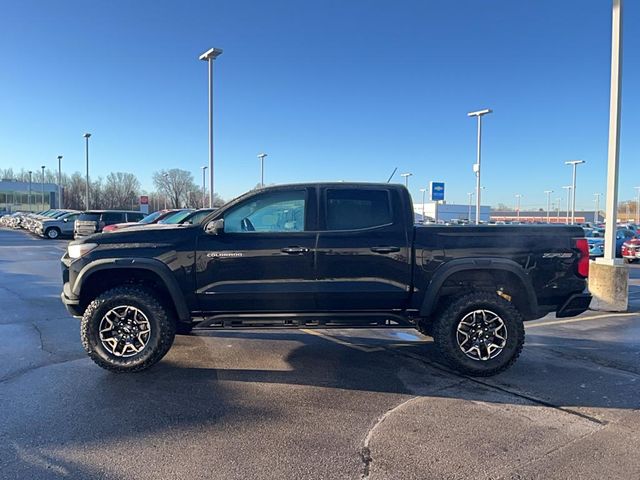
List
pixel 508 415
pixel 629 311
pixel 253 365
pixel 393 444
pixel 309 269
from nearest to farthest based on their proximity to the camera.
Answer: pixel 393 444, pixel 508 415, pixel 309 269, pixel 253 365, pixel 629 311

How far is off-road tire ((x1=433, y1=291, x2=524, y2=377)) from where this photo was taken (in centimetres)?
514

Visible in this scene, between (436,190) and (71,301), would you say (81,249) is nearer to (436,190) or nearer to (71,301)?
(71,301)

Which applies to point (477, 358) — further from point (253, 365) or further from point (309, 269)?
point (253, 365)

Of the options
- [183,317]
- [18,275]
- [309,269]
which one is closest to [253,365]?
[183,317]

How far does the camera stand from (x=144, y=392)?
4.64m

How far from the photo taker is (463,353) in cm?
520

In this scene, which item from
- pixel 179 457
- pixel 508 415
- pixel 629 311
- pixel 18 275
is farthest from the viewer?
pixel 18 275

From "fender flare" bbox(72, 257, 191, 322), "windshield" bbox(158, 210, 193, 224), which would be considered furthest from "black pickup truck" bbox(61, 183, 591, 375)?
"windshield" bbox(158, 210, 193, 224)

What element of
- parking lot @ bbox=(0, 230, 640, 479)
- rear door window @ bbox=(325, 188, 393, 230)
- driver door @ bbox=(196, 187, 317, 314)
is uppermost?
rear door window @ bbox=(325, 188, 393, 230)

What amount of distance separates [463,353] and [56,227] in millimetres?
30186

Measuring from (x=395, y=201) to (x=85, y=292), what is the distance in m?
3.48

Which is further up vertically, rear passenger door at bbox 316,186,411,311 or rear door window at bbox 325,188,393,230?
rear door window at bbox 325,188,393,230

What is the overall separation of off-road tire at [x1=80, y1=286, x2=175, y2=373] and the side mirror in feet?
3.06

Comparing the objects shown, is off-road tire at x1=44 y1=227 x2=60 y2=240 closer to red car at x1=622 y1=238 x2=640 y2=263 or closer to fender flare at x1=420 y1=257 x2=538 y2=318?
red car at x1=622 y1=238 x2=640 y2=263
